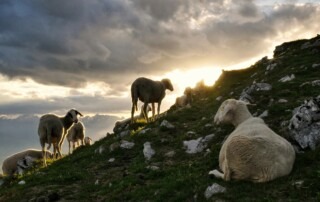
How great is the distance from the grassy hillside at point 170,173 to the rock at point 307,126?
1.84ft

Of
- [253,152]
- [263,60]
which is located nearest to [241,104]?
[253,152]

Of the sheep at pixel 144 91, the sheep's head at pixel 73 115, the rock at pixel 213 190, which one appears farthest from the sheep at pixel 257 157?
the sheep's head at pixel 73 115

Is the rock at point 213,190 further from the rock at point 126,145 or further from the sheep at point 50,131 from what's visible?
the sheep at point 50,131

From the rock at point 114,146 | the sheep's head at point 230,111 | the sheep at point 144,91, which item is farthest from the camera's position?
the sheep at point 144,91

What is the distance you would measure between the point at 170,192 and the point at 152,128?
999 centimetres

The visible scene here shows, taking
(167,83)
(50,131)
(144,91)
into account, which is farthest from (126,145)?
(167,83)

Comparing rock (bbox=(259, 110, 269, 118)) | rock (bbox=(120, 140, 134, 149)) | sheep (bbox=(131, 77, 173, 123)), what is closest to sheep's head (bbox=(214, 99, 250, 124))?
rock (bbox=(259, 110, 269, 118))

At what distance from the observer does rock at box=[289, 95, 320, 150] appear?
527 inches

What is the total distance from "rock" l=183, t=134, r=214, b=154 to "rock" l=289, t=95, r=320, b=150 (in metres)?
4.60

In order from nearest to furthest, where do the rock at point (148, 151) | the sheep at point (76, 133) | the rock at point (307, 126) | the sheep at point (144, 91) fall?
the rock at point (307, 126) < the rock at point (148, 151) < the sheep at point (144, 91) < the sheep at point (76, 133)

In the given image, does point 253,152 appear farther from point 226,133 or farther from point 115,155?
point 115,155

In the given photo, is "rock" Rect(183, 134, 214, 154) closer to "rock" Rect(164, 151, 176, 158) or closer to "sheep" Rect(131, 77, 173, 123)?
"rock" Rect(164, 151, 176, 158)

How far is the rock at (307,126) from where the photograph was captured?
13391 millimetres

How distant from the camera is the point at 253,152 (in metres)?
11.5
